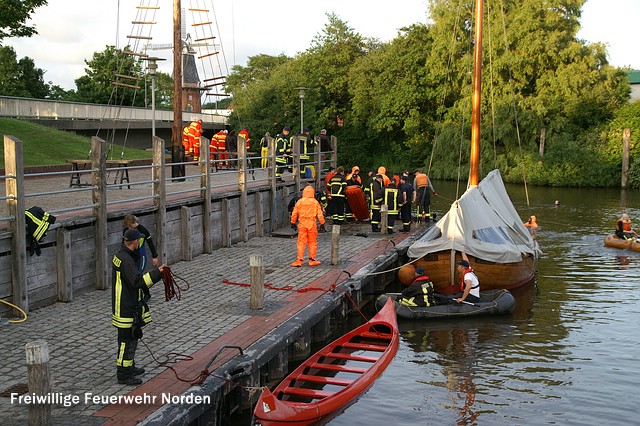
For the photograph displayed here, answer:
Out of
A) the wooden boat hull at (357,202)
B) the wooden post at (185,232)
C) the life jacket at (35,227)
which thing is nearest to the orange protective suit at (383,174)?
the wooden boat hull at (357,202)

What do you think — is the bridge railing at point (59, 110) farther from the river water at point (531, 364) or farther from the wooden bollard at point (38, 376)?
the wooden bollard at point (38, 376)

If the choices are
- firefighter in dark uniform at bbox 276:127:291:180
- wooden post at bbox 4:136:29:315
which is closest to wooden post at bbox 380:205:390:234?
firefighter in dark uniform at bbox 276:127:291:180

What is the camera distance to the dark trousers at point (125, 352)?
8.90 m

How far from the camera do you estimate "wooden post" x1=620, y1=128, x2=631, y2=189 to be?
150ft

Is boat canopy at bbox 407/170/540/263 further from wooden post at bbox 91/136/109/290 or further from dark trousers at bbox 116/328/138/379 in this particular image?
dark trousers at bbox 116/328/138/379

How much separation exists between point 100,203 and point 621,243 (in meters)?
17.8

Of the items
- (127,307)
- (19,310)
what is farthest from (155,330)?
(127,307)

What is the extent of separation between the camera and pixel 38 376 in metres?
7.40

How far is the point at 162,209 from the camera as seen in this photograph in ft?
52.8

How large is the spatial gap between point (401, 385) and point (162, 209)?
712 centimetres

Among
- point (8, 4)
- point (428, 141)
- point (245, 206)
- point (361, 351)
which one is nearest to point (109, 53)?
point (428, 141)

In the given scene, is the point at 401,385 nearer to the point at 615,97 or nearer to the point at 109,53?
the point at 615,97

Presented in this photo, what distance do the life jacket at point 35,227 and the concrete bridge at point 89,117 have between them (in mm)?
21256

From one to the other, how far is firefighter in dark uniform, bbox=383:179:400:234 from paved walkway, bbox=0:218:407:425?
4698mm
